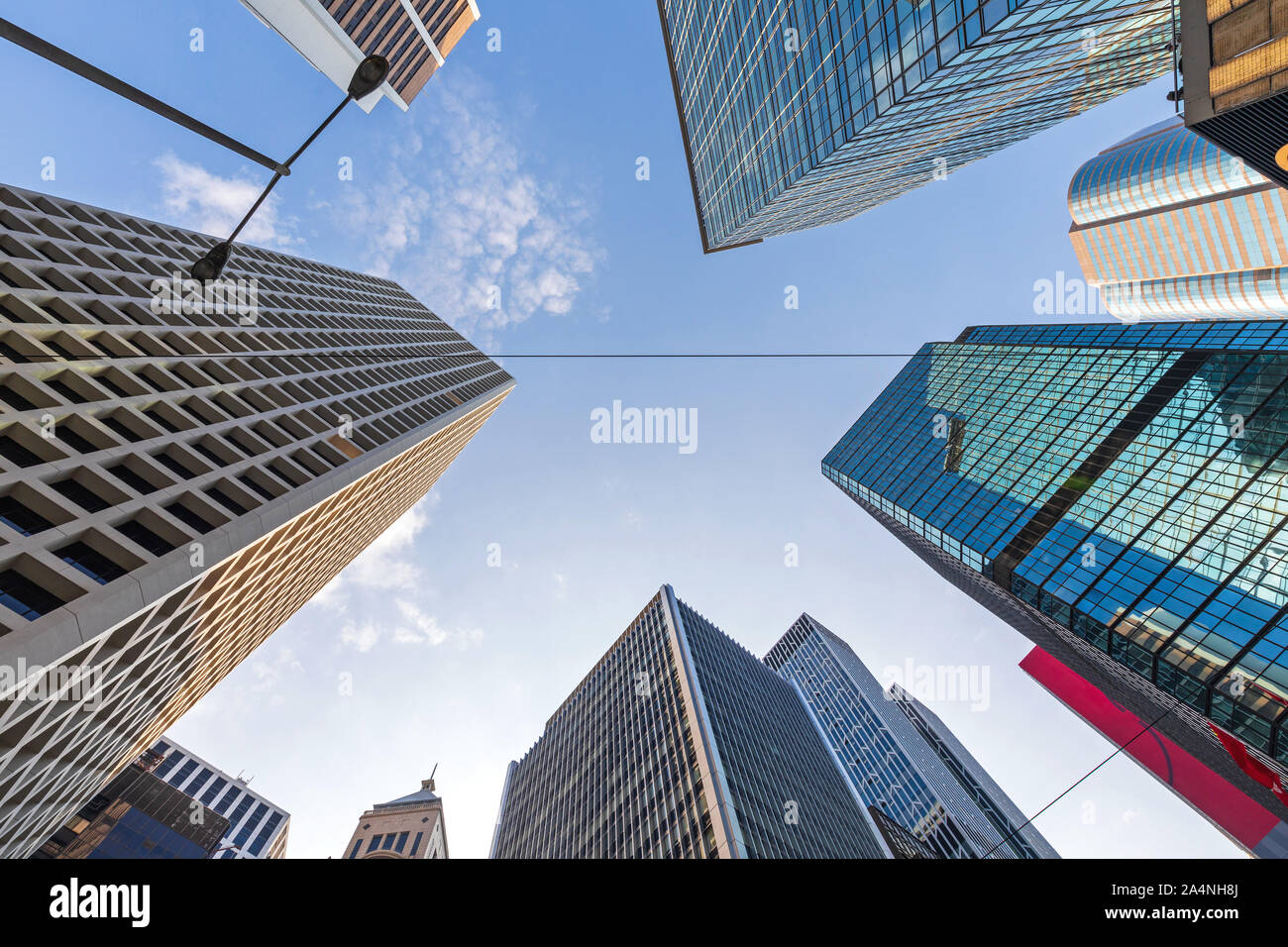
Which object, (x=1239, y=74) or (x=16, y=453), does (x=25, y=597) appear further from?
(x=1239, y=74)

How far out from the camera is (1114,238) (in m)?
141

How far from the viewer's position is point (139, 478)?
21844 millimetres

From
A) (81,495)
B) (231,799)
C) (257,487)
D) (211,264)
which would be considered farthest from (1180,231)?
(231,799)

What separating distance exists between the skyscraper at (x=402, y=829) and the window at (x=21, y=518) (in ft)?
227

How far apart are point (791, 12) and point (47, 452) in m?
52.7

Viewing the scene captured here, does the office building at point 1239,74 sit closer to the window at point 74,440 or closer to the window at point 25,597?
the window at point 25,597

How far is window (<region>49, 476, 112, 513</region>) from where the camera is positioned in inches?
762

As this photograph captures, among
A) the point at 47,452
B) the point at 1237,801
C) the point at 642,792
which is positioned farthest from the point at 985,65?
the point at 1237,801

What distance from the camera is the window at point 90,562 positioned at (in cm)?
1789

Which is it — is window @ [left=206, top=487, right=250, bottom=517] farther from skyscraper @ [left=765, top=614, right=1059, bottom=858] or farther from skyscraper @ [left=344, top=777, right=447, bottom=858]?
skyscraper @ [left=765, top=614, right=1059, bottom=858]

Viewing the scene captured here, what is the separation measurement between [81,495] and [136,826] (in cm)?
6321

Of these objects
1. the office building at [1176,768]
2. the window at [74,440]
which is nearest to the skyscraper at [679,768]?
the office building at [1176,768]

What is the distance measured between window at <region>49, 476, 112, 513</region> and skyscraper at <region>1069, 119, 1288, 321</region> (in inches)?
6378
